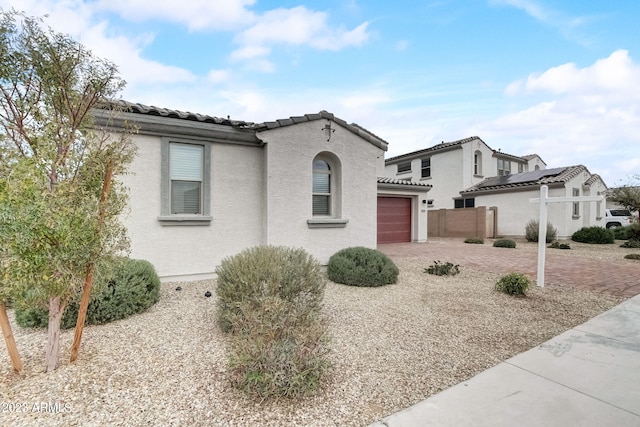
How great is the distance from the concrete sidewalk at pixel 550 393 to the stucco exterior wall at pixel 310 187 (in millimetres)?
5587

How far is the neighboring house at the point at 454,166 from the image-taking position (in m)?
22.8

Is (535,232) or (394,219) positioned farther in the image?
(535,232)

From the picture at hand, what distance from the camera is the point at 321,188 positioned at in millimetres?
8984

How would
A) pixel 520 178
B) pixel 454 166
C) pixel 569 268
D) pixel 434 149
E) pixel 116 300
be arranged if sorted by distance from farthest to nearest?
pixel 434 149, pixel 454 166, pixel 520 178, pixel 569 268, pixel 116 300

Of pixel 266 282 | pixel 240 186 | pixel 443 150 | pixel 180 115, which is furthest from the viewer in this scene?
pixel 443 150

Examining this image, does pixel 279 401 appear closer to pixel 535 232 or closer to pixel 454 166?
pixel 535 232

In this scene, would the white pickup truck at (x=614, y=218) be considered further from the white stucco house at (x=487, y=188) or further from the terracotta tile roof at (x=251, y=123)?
the terracotta tile roof at (x=251, y=123)

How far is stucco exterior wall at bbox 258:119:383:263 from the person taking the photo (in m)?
7.91

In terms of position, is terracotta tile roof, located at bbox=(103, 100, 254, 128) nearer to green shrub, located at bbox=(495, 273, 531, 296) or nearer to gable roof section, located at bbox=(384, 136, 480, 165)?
green shrub, located at bbox=(495, 273, 531, 296)

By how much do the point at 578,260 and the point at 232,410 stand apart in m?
13.8

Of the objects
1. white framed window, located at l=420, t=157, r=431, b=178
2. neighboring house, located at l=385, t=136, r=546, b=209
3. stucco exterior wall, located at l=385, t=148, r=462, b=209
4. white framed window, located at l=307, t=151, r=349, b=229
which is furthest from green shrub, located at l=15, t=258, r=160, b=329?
white framed window, located at l=420, t=157, r=431, b=178

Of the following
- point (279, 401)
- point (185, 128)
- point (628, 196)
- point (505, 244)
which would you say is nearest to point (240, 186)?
point (185, 128)

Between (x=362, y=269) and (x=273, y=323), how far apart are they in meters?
4.28

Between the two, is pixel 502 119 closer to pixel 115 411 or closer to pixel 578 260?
pixel 578 260
